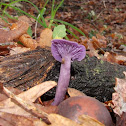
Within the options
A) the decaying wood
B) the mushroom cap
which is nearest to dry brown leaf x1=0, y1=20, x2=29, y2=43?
the decaying wood

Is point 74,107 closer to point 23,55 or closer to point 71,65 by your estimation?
point 71,65

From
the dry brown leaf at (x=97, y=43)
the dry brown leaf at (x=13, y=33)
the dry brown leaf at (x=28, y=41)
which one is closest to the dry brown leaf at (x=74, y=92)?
the dry brown leaf at (x=28, y=41)

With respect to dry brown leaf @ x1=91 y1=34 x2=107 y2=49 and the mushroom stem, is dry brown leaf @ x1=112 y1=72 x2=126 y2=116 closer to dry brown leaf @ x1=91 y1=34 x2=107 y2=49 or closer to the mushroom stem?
the mushroom stem

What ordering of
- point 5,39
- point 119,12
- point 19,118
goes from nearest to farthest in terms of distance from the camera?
point 19,118 < point 5,39 < point 119,12

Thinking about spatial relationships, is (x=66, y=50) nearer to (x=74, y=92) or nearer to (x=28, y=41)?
(x=74, y=92)

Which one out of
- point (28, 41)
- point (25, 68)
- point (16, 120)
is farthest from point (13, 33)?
point (16, 120)

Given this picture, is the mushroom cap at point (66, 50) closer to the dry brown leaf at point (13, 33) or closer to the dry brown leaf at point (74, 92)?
the dry brown leaf at point (74, 92)

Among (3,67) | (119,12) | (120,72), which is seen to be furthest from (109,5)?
(3,67)
